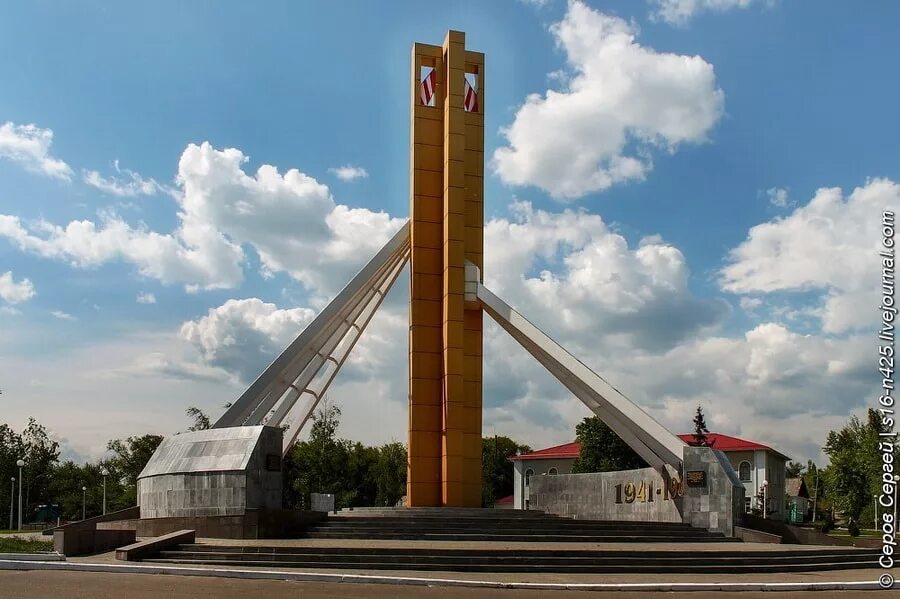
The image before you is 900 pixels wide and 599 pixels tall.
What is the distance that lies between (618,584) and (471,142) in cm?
1568

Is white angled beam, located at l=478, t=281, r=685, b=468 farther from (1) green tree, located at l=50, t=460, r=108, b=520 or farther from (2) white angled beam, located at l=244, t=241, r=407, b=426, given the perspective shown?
(1) green tree, located at l=50, t=460, r=108, b=520

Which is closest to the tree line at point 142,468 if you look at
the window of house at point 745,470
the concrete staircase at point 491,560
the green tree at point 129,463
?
the green tree at point 129,463

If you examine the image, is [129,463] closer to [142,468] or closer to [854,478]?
[142,468]

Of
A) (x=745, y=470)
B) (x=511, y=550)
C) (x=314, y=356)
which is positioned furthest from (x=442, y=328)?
(x=745, y=470)

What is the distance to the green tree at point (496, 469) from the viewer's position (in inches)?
2121

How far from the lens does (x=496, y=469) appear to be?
56844 millimetres

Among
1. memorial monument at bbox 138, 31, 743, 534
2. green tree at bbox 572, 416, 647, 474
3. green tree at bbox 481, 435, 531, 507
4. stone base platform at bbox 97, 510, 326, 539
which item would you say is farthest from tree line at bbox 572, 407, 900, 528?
stone base platform at bbox 97, 510, 326, 539

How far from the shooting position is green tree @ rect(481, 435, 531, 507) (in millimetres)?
53878

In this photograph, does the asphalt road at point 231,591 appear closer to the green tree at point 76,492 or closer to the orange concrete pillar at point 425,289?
the orange concrete pillar at point 425,289

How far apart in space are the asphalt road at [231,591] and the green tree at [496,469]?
41.6 meters

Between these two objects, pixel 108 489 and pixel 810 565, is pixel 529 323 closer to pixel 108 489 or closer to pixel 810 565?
pixel 810 565

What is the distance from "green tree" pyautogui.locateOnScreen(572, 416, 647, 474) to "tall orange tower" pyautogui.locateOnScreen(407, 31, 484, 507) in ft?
71.0

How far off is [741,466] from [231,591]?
42.0 m

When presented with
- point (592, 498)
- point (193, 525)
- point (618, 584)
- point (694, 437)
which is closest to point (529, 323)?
point (592, 498)
